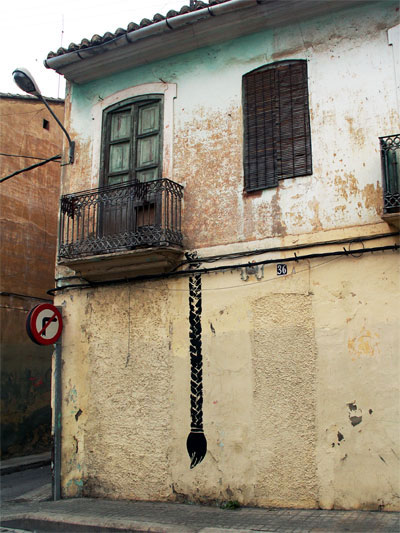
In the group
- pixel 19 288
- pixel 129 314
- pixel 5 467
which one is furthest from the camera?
pixel 19 288

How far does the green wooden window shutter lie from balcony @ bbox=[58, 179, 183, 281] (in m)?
0.30

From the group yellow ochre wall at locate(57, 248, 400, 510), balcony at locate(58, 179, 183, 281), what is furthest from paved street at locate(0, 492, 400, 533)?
balcony at locate(58, 179, 183, 281)

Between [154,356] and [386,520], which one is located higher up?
[154,356]

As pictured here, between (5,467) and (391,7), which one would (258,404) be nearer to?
(391,7)

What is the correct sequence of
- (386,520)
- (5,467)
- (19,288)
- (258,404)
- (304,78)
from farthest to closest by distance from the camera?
(19,288), (5,467), (304,78), (258,404), (386,520)

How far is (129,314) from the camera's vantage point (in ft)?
29.4

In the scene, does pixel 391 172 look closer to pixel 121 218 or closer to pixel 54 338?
pixel 121 218

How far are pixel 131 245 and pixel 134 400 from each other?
2416 mm

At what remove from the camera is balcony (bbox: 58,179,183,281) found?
27.7ft

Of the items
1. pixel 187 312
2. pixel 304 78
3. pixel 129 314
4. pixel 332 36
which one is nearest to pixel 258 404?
pixel 187 312

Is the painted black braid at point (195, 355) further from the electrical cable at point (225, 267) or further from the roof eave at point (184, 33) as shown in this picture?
the roof eave at point (184, 33)

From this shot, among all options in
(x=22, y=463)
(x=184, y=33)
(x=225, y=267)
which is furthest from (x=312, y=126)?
(x=22, y=463)

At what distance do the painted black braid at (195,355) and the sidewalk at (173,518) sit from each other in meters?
1.26

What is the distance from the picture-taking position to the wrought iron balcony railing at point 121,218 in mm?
8531
